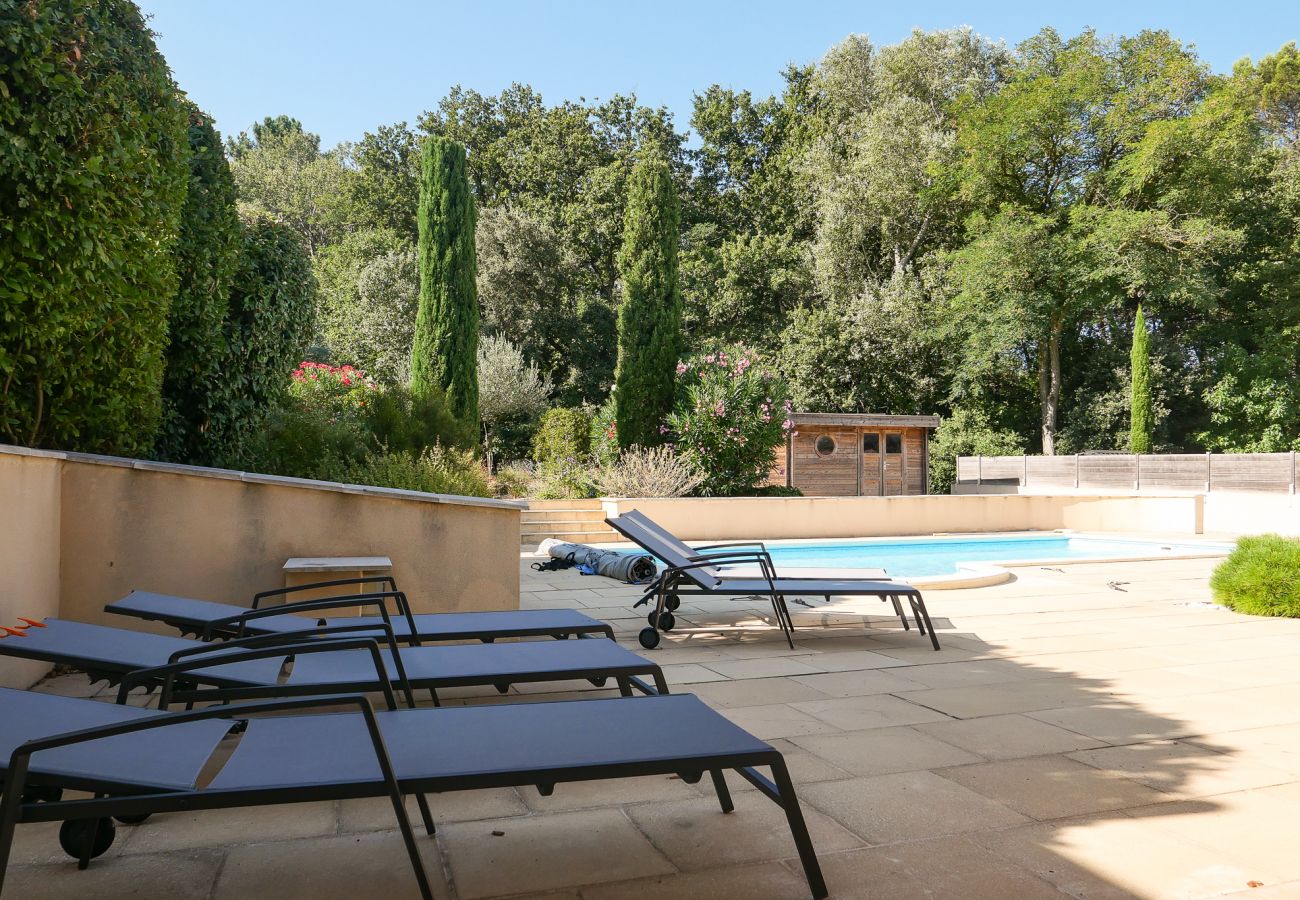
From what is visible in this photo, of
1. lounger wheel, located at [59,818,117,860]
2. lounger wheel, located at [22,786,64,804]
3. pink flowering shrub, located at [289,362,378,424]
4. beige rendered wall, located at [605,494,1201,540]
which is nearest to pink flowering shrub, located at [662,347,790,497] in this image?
beige rendered wall, located at [605,494,1201,540]

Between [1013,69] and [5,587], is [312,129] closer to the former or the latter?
[1013,69]

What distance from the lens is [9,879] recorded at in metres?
2.22

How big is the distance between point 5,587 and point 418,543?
7.03 ft

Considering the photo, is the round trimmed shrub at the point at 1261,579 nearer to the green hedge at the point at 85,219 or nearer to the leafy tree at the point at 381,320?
the green hedge at the point at 85,219

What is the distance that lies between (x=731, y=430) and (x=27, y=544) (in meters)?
12.4

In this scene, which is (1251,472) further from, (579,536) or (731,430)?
(579,536)

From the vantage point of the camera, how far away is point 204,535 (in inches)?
193

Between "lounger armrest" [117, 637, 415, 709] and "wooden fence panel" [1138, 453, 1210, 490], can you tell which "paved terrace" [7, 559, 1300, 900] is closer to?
"lounger armrest" [117, 637, 415, 709]

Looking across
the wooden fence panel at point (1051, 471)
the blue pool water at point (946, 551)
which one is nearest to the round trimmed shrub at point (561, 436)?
the blue pool water at point (946, 551)

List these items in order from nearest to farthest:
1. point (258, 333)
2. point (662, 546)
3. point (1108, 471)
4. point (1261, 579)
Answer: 1. point (662, 546)
2. point (258, 333)
3. point (1261, 579)
4. point (1108, 471)

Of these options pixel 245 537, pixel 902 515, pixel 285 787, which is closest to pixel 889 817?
pixel 285 787

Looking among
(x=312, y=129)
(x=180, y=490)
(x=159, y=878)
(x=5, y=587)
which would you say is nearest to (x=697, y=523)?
(x=180, y=490)

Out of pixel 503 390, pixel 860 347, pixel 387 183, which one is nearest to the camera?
pixel 503 390

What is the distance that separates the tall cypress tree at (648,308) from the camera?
59.1ft
